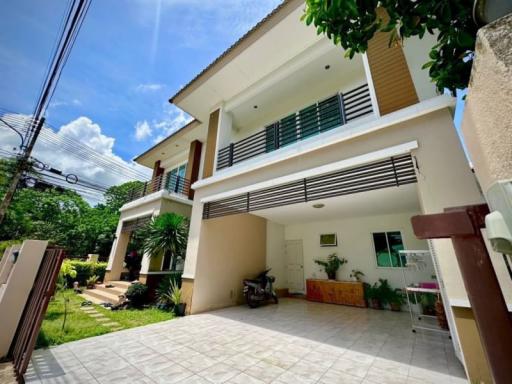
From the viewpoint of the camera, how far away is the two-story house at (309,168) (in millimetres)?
3049

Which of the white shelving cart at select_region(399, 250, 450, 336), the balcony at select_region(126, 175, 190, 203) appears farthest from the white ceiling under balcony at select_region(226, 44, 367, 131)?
the white shelving cart at select_region(399, 250, 450, 336)

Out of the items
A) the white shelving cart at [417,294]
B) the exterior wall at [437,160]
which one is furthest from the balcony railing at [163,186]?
the white shelving cart at [417,294]

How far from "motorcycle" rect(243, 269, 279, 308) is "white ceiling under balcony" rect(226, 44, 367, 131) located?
563 cm

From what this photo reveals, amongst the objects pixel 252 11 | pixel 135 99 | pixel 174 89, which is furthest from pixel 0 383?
pixel 135 99

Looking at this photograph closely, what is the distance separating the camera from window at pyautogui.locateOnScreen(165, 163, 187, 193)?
368 inches

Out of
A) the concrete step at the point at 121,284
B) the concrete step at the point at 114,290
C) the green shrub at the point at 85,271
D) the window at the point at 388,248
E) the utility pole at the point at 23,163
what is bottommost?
the concrete step at the point at 114,290

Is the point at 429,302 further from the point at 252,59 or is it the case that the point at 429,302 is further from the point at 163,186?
the point at 163,186

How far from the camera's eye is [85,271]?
9.12 metres

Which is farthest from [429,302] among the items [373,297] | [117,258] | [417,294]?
[117,258]

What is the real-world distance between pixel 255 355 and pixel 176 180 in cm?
819

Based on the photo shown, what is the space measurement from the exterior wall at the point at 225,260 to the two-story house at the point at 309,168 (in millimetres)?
39

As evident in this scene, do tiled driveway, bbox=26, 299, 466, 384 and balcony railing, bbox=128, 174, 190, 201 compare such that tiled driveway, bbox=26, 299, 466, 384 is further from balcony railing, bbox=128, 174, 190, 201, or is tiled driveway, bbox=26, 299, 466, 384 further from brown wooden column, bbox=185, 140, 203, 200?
brown wooden column, bbox=185, 140, 203, 200

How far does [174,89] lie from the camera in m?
6.77

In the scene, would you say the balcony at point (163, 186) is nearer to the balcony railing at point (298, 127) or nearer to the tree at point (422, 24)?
the balcony railing at point (298, 127)
